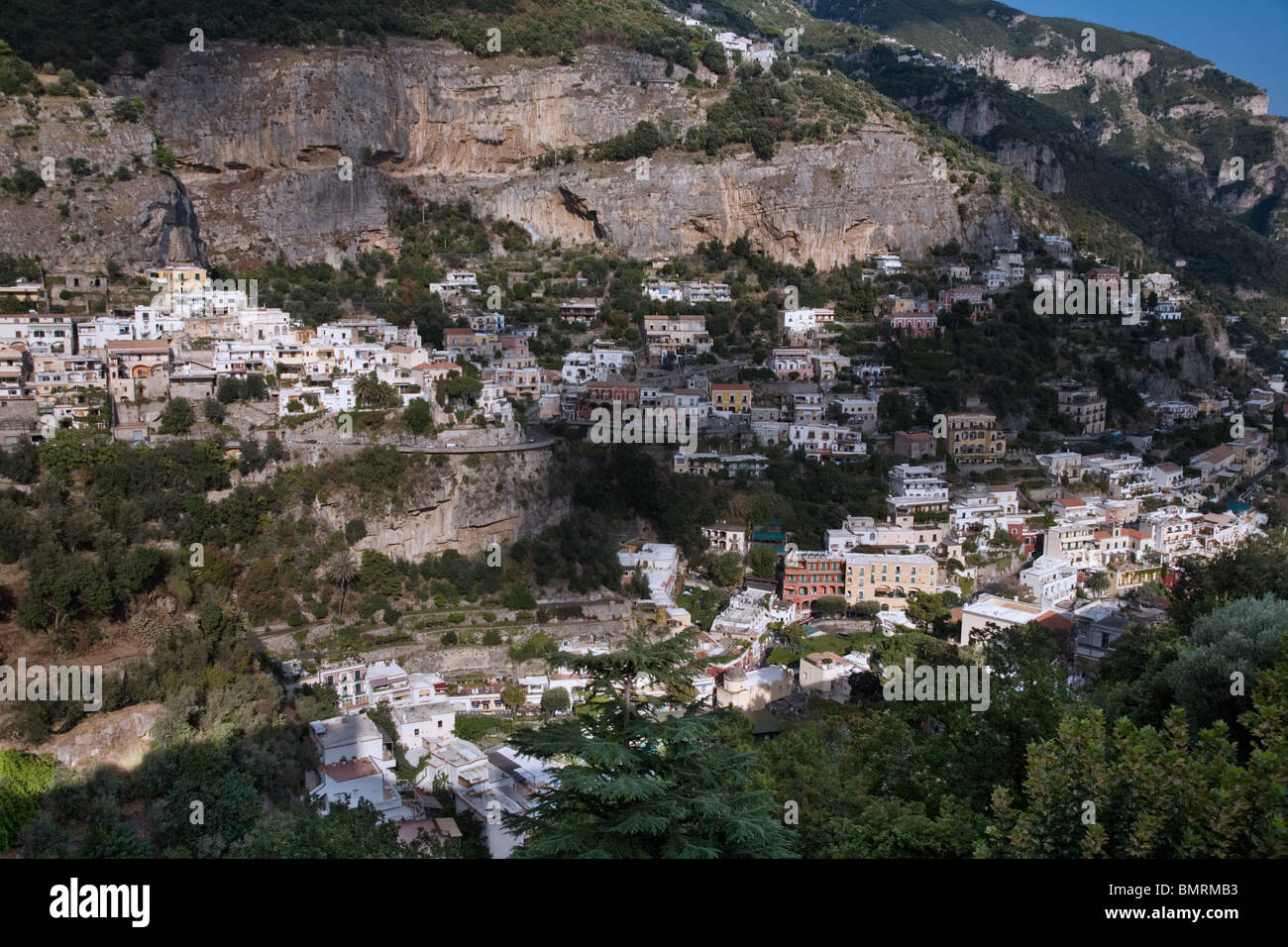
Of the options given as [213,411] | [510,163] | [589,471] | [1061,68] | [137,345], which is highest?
[1061,68]

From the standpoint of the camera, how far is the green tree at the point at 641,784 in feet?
14.7

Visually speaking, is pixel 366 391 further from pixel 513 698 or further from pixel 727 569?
pixel 727 569

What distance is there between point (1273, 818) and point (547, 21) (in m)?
40.8

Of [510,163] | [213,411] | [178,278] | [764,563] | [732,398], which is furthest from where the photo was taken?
[510,163]

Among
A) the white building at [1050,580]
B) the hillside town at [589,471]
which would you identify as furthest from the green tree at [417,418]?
the white building at [1050,580]

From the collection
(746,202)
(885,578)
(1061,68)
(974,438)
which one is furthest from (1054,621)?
(1061,68)

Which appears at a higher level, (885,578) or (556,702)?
(885,578)

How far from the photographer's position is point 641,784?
4.47m

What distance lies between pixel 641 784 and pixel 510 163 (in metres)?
36.8

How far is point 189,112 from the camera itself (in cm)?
3275

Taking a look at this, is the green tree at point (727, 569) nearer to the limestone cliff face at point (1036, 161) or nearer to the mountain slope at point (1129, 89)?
the limestone cliff face at point (1036, 161)

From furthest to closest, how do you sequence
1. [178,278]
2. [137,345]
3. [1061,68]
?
1. [1061,68]
2. [178,278]
3. [137,345]

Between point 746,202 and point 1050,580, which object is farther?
point 746,202
